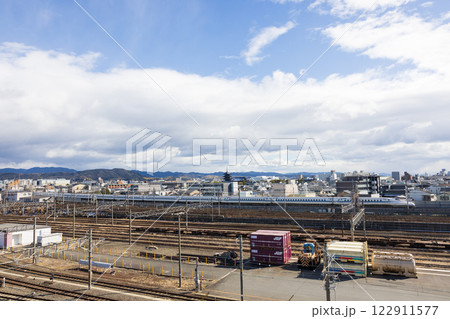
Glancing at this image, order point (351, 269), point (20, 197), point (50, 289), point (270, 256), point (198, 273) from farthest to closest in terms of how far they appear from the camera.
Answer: point (20, 197)
point (270, 256)
point (198, 273)
point (351, 269)
point (50, 289)

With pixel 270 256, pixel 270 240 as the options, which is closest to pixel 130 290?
pixel 270 256

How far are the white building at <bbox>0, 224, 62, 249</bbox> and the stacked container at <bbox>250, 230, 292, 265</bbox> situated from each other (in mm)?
28053

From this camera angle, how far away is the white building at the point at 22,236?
38406 millimetres

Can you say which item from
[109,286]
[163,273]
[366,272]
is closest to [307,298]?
[366,272]

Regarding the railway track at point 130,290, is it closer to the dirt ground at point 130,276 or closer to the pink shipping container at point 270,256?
the dirt ground at point 130,276

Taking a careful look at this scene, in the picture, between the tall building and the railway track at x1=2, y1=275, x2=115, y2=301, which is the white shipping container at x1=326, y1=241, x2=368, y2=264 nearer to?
the railway track at x1=2, y1=275, x2=115, y2=301

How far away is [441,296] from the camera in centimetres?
1891

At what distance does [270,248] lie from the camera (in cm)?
2802

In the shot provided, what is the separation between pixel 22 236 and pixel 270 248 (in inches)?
1403

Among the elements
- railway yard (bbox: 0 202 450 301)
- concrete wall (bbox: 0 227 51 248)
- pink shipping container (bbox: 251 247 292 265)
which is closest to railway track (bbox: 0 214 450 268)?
railway yard (bbox: 0 202 450 301)

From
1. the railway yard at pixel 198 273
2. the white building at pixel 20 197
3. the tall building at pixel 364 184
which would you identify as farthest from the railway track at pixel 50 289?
the white building at pixel 20 197

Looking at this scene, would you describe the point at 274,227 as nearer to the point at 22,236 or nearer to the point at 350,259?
the point at 350,259

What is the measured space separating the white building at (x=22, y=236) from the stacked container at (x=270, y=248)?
28053 millimetres

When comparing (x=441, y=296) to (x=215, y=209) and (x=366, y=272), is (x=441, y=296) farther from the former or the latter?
(x=215, y=209)
